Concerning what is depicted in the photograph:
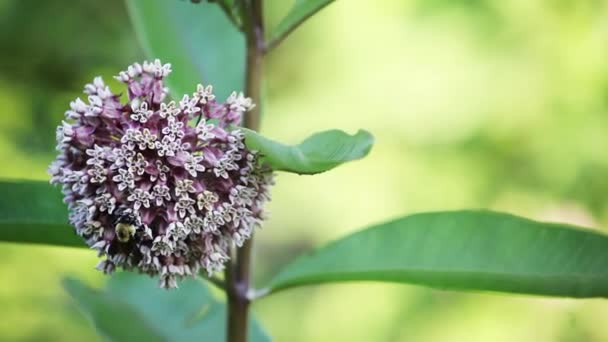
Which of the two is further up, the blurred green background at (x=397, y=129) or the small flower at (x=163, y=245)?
the small flower at (x=163, y=245)

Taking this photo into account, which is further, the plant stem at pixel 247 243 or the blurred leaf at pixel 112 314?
the blurred leaf at pixel 112 314

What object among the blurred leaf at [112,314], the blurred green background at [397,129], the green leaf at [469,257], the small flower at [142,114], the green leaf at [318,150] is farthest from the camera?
the blurred green background at [397,129]


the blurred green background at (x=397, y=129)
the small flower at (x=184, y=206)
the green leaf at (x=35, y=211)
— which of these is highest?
the small flower at (x=184, y=206)

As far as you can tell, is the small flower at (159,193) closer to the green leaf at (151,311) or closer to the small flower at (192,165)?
the small flower at (192,165)

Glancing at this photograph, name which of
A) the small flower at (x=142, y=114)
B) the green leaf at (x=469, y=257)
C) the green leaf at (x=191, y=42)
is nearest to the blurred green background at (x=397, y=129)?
the green leaf at (x=191, y=42)

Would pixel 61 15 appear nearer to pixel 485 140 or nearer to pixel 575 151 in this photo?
pixel 485 140

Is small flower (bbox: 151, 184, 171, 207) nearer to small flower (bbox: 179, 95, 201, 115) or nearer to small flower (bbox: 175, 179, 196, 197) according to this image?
small flower (bbox: 175, 179, 196, 197)
